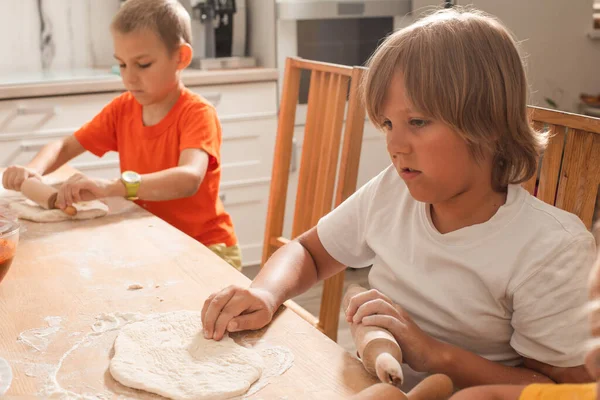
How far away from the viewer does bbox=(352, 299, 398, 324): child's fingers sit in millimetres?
881

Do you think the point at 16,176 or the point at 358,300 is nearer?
the point at 358,300

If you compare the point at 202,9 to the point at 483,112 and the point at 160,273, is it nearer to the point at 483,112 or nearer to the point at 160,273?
the point at 160,273

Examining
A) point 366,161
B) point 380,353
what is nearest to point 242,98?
point 366,161

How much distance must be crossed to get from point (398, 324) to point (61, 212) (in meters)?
0.89

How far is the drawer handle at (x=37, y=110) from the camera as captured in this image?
108 inches

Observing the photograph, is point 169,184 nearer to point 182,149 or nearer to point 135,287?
point 182,149

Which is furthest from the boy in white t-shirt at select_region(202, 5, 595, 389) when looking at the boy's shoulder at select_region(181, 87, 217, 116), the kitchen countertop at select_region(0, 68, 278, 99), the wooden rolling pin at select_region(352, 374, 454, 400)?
the kitchen countertop at select_region(0, 68, 278, 99)

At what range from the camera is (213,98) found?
9.87 ft

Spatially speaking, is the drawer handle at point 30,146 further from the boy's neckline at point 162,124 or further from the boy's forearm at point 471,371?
the boy's forearm at point 471,371

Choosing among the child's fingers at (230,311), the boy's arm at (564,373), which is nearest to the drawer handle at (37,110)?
the child's fingers at (230,311)

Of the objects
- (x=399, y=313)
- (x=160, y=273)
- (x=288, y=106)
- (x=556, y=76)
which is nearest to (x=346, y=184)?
(x=288, y=106)

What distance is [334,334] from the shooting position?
65.1 inches

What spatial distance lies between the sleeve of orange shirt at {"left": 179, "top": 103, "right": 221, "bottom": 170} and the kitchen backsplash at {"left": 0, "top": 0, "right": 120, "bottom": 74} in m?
1.77

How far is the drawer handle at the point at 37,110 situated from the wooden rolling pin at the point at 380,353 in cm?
220
